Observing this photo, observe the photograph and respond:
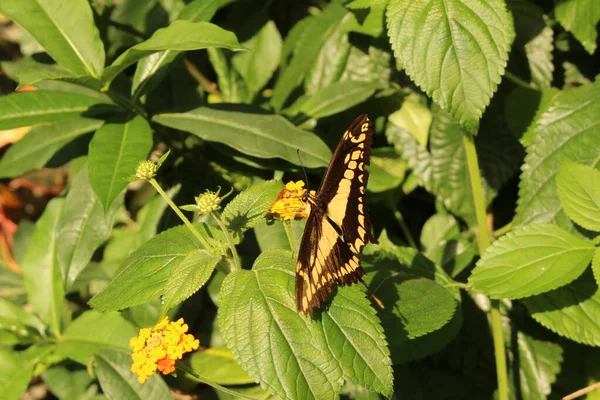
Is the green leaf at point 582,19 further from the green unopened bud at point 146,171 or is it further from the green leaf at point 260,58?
the green unopened bud at point 146,171

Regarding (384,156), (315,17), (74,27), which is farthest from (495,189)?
(74,27)

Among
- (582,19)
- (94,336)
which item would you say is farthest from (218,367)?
(582,19)

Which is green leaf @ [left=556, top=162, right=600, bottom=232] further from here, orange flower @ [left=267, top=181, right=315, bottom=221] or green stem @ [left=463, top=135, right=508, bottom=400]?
orange flower @ [left=267, top=181, right=315, bottom=221]

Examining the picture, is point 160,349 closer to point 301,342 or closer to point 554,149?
point 301,342

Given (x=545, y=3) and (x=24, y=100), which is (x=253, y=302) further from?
(x=545, y=3)

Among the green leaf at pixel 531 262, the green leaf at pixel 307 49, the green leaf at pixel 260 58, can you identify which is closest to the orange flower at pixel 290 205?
the green leaf at pixel 531 262
